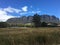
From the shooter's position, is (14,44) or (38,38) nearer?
(14,44)

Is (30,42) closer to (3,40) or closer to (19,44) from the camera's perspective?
(19,44)

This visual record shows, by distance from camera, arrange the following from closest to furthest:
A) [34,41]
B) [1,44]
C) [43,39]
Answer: [1,44] → [34,41] → [43,39]

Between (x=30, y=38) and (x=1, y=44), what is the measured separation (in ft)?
7.41

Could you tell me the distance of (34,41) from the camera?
10.1 meters

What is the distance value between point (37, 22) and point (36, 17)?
389cm

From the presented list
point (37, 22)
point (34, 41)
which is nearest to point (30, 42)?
point (34, 41)

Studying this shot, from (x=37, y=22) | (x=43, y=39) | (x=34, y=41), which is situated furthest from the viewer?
(x=37, y=22)

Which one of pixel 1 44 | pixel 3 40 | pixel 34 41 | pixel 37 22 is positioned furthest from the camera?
pixel 37 22

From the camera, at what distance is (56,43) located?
35.9ft

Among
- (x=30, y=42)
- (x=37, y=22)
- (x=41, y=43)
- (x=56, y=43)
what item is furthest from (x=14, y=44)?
(x=37, y=22)

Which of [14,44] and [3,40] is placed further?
[3,40]

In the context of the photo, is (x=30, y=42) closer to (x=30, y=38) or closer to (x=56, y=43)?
(x=30, y=38)

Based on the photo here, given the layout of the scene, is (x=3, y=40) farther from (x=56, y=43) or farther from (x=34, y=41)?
(x=56, y=43)

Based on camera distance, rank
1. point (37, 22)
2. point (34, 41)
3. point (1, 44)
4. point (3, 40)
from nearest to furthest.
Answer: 1. point (1, 44)
2. point (3, 40)
3. point (34, 41)
4. point (37, 22)
